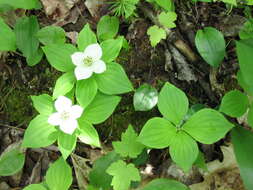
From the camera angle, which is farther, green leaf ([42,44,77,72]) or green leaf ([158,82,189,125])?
green leaf ([42,44,77,72])

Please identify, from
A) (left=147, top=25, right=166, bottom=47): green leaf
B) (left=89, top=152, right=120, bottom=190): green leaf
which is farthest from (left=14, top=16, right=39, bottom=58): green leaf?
(left=89, top=152, right=120, bottom=190): green leaf

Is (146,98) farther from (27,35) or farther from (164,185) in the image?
(27,35)

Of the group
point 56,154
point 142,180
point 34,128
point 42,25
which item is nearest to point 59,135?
point 34,128

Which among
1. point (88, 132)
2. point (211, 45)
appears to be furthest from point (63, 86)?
point (211, 45)

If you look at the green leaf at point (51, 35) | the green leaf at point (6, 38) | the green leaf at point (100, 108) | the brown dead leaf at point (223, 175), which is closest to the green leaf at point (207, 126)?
the brown dead leaf at point (223, 175)

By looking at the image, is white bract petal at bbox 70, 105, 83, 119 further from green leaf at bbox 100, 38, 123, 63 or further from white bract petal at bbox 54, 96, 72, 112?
green leaf at bbox 100, 38, 123, 63

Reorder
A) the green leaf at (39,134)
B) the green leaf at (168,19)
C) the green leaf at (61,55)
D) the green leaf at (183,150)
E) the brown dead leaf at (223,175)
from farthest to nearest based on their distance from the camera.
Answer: the green leaf at (168,19) → the brown dead leaf at (223,175) → the green leaf at (61,55) → the green leaf at (39,134) → the green leaf at (183,150)

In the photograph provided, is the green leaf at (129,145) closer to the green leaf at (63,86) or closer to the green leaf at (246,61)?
the green leaf at (63,86)
